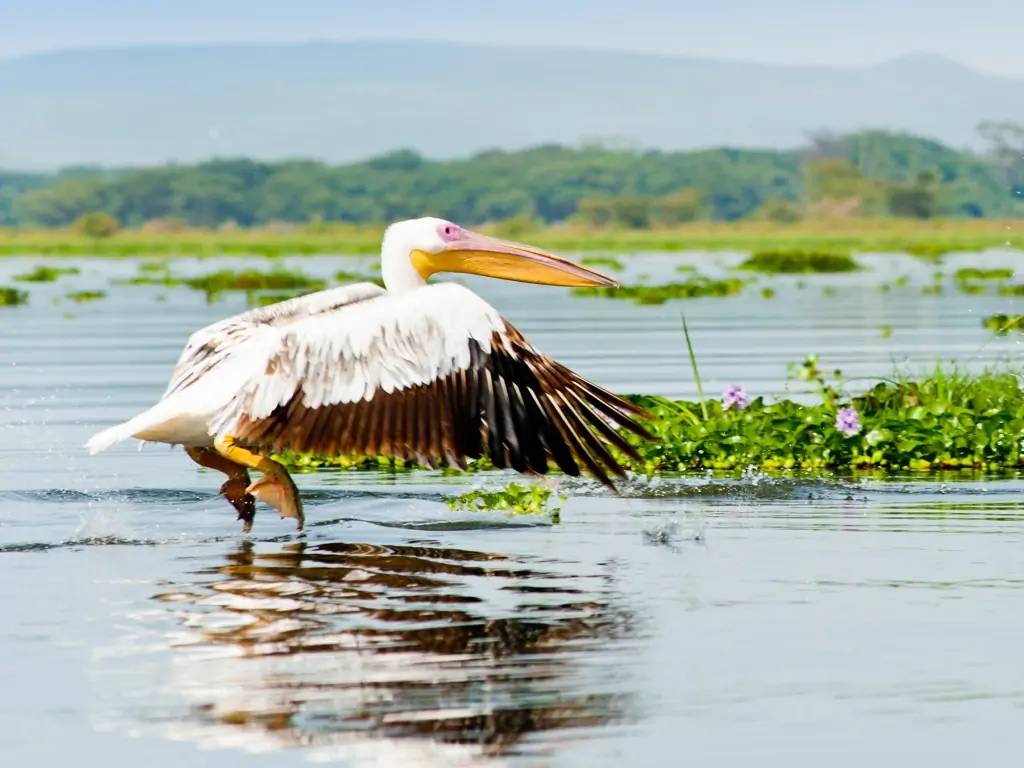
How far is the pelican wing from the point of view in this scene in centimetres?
881

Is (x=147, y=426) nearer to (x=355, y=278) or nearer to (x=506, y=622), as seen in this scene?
(x=506, y=622)

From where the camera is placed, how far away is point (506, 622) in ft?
24.5

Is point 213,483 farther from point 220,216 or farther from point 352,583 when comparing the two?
point 220,216

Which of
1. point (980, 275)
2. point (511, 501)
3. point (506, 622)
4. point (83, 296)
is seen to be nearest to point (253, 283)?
point (83, 296)

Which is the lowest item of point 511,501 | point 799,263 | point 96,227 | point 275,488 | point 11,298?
point 511,501

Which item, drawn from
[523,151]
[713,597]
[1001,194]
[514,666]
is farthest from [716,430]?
[523,151]

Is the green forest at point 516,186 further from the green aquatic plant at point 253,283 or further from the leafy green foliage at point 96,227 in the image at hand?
the green aquatic plant at point 253,283

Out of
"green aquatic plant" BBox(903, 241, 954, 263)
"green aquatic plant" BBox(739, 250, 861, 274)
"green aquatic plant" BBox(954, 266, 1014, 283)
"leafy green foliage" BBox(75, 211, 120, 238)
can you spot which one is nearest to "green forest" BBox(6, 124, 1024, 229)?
"leafy green foliage" BBox(75, 211, 120, 238)

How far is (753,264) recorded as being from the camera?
50.3 meters

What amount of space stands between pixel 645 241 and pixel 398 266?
79.2m

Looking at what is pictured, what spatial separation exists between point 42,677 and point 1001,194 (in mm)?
A: 148701

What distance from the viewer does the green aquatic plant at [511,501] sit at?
1025 cm

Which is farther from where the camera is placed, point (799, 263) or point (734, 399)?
point (799, 263)

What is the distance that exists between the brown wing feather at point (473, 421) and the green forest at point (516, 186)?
429ft
